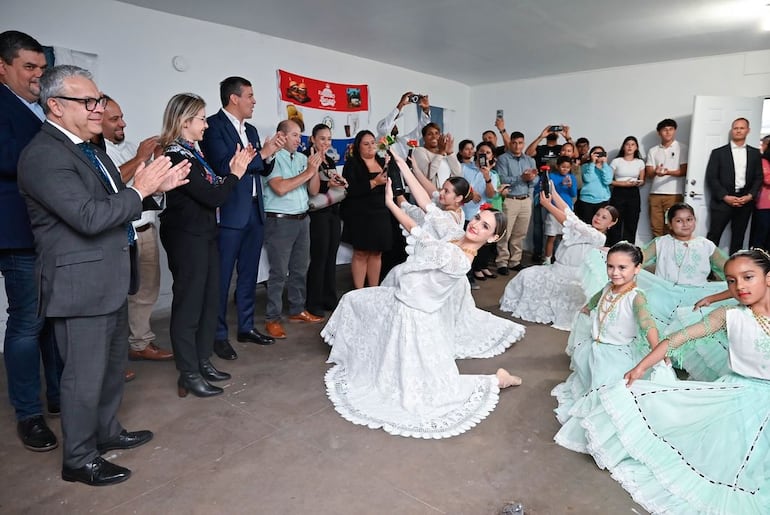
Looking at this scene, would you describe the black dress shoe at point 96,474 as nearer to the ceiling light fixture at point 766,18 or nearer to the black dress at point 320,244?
the black dress at point 320,244

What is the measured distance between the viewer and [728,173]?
19.5 feet

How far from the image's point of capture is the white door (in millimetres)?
6129

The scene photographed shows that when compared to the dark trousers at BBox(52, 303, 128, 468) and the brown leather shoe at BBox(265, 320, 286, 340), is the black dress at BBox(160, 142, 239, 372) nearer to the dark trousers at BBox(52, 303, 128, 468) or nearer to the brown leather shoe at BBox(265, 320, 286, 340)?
the dark trousers at BBox(52, 303, 128, 468)

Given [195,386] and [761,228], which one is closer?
[195,386]

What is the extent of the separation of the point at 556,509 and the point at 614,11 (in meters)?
4.29

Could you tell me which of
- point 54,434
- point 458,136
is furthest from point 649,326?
point 458,136

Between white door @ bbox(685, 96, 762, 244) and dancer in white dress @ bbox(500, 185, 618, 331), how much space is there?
2.85 metres

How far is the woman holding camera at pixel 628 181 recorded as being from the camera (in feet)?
22.2

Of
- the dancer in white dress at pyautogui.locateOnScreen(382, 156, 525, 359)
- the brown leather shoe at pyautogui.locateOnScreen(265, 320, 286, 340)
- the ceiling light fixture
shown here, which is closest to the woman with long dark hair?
the brown leather shoe at pyautogui.locateOnScreen(265, 320, 286, 340)

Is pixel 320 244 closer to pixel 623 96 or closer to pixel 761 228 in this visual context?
pixel 761 228

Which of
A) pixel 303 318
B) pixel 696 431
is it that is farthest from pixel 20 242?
pixel 696 431

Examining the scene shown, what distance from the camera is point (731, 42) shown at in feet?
19.0

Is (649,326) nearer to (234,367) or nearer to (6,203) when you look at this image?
(234,367)

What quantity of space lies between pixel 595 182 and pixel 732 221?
5.37 feet
